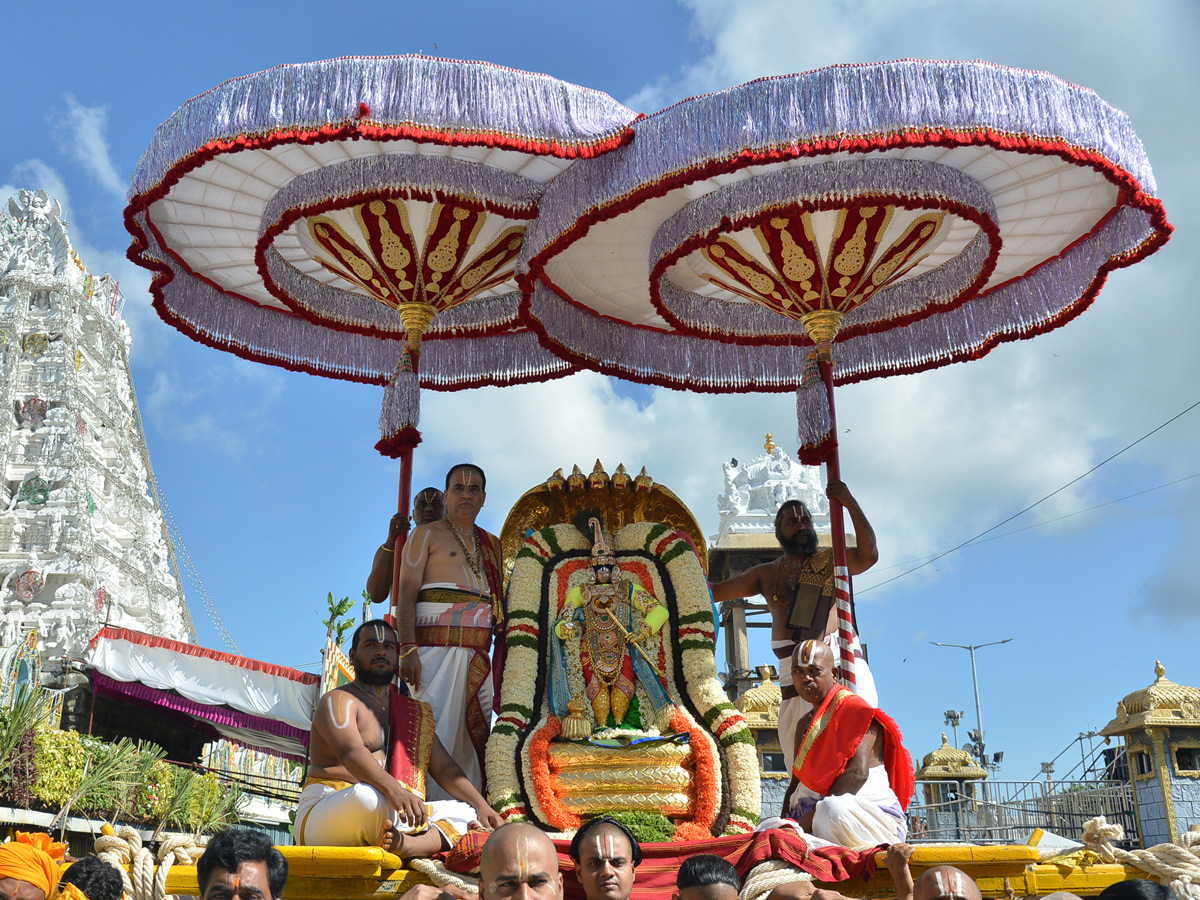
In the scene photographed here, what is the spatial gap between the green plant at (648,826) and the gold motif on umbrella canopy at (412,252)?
375 cm

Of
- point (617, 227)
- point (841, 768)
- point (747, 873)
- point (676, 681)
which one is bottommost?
point (747, 873)

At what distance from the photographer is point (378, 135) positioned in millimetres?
5730

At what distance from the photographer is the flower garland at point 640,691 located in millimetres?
5723

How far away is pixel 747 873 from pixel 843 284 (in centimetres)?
397

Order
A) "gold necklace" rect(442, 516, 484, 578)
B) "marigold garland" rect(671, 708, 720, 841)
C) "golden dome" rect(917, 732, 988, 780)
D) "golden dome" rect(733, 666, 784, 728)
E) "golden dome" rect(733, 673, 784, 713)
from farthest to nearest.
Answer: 1. "golden dome" rect(917, 732, 988, 780)
2. "golden dome" rect(733, 673, 784, 713)
3. "golden dome" rect(733, 666, 784, 728)
4. "gold necklace" rect(442, 516, 484, 578)
5. "marigold garland" rect(671, 708, 720, 841)

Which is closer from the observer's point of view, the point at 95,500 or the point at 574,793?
the point at 574,793

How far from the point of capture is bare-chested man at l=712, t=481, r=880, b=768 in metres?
6.54

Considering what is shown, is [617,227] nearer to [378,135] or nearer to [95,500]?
[378,135]

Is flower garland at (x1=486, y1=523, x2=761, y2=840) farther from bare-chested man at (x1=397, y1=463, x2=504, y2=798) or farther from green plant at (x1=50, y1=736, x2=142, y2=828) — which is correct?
green plant at (x1=50, y1=736, x2=142, y2=828)

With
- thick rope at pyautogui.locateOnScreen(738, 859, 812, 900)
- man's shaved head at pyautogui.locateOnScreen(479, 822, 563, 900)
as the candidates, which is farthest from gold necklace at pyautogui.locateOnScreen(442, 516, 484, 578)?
man's shaved head at pyautogui.locateOnScreen(479, 822, 563, 900)

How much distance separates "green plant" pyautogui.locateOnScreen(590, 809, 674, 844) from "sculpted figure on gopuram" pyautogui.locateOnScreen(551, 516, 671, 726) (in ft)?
2.30

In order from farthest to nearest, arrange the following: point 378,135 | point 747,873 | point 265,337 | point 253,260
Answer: point 265,337
point 253,260
point 378,135
point 747,873

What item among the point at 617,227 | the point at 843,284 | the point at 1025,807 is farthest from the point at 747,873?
the point at 1025,807

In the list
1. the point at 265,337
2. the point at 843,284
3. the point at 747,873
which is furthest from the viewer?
the point at 265,337
